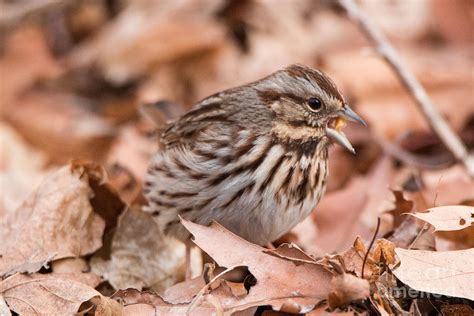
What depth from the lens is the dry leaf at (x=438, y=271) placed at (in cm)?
319

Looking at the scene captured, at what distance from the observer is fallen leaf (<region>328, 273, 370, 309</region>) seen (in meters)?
2.99

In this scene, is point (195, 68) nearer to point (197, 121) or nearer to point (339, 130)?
point (197, 121)

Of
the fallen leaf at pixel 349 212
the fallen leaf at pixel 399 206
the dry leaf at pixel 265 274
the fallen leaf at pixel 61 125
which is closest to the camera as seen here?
the dry leaf at pixel 265 274

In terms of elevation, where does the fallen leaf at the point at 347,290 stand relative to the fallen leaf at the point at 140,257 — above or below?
above

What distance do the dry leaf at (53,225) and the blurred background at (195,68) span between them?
1.11 metres

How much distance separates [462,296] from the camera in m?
3.18

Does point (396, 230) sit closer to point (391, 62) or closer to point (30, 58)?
point (391, 62)

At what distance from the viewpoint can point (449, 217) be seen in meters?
3.38

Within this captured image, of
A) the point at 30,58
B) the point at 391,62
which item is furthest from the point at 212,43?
the point at 391,62

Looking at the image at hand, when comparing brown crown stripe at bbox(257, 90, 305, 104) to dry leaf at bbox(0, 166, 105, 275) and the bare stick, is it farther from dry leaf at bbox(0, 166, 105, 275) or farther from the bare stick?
the bare stick

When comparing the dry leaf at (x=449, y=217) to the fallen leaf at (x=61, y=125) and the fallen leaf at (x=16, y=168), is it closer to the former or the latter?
the fallen leaf at (x=16, y=168)

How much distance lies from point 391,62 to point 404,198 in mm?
1436

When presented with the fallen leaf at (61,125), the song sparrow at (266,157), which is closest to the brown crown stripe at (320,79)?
the song sparrow at (266,157)

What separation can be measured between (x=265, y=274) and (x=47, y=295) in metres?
0.79
